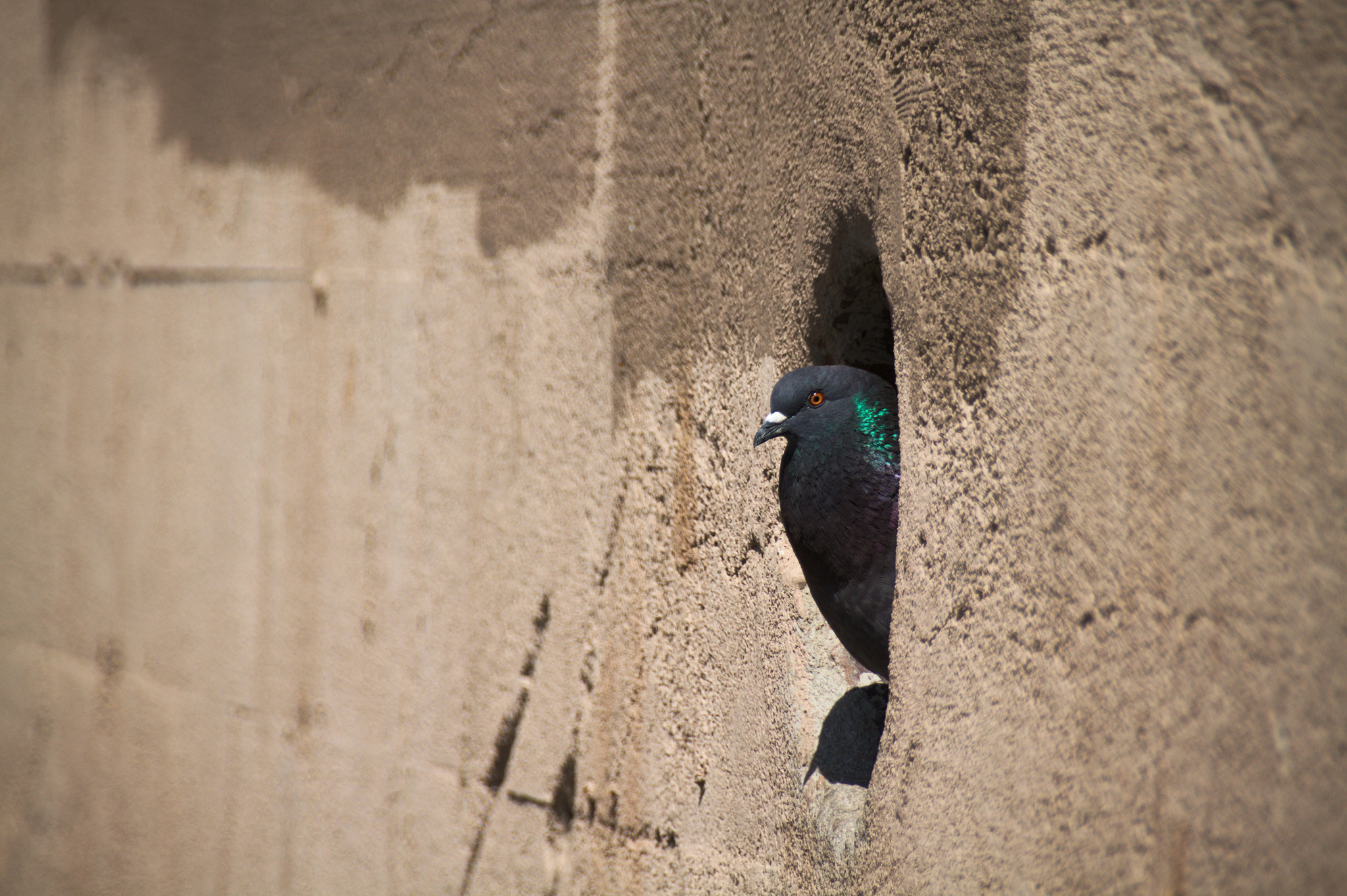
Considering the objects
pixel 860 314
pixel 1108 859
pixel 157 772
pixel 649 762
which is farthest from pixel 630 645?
pixel 157 772

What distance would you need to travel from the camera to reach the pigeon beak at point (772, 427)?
2.04 m

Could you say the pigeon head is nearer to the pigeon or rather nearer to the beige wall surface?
the pigeon

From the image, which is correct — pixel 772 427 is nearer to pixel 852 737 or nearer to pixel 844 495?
pixel 844 495

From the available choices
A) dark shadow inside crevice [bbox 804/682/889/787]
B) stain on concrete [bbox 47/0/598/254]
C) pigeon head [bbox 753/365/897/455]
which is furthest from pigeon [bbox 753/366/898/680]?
stain on concrete [bbox 47/0/598/254]

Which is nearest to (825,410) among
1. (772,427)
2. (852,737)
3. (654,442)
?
(772,427)

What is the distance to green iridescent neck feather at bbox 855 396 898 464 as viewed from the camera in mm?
2045

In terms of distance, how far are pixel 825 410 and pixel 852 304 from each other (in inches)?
13.7

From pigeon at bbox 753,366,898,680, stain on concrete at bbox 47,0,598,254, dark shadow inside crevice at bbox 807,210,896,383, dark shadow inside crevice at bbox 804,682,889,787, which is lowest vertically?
dark shadow inside crevice at bbox 804,682,889,787

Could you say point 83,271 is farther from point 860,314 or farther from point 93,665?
point 860,314

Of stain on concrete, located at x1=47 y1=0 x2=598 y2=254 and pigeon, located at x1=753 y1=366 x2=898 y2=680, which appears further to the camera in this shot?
stain on concrete, located at x1=47 y1=0 x2=598 y2=254

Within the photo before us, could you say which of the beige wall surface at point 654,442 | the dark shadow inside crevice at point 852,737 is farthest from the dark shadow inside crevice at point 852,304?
the dark shadow inside crevice at point 852,737

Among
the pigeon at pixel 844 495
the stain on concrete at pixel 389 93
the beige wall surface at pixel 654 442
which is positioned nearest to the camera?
the beige wall surface at pixel 654 442

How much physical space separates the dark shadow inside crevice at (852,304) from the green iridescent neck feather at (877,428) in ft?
0.59

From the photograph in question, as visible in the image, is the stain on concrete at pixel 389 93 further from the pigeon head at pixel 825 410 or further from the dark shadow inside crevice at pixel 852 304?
the pigeon head at pixel 825 410
